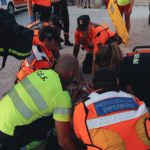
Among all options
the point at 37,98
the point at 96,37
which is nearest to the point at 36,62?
the point at 37,98

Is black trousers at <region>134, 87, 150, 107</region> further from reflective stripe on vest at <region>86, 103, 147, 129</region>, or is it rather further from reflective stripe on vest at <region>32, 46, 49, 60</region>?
reflective stripe on vest at <region>32, 46, 49, 60</region>

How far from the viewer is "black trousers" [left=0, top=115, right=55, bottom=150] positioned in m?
1.31

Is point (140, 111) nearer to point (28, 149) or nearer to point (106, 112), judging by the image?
point (106, 112)

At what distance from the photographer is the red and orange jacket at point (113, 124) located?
3.46 ft

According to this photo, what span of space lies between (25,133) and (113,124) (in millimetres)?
694

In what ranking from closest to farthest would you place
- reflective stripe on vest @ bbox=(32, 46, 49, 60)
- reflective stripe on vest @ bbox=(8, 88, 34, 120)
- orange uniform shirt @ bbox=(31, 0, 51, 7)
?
reflective stripe on vest @ bbox=(8, 88, 34, 120), reflective stripe on vest @ bbox=(32, 46, 49, 60), orange uniform shirt @ bbox=(31, 0, 51, 7)

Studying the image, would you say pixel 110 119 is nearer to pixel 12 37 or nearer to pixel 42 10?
pixel 12 37

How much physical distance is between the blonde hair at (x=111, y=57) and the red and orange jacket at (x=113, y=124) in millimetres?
668

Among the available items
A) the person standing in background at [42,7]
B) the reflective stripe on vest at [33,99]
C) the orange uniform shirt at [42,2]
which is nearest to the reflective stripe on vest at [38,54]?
the reflective stripe on vest at [33,99]

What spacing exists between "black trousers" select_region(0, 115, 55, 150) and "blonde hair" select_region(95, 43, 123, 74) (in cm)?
82

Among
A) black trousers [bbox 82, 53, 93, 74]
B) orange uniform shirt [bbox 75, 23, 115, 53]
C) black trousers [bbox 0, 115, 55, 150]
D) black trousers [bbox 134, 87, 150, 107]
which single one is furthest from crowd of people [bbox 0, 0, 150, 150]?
black trousers [bbox 82, 53, 93, 74]

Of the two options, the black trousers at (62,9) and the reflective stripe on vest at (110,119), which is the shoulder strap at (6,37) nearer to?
the reflective stripe on vest at (110,119)

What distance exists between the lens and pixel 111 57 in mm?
1782

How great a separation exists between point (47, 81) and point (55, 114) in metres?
0.25
